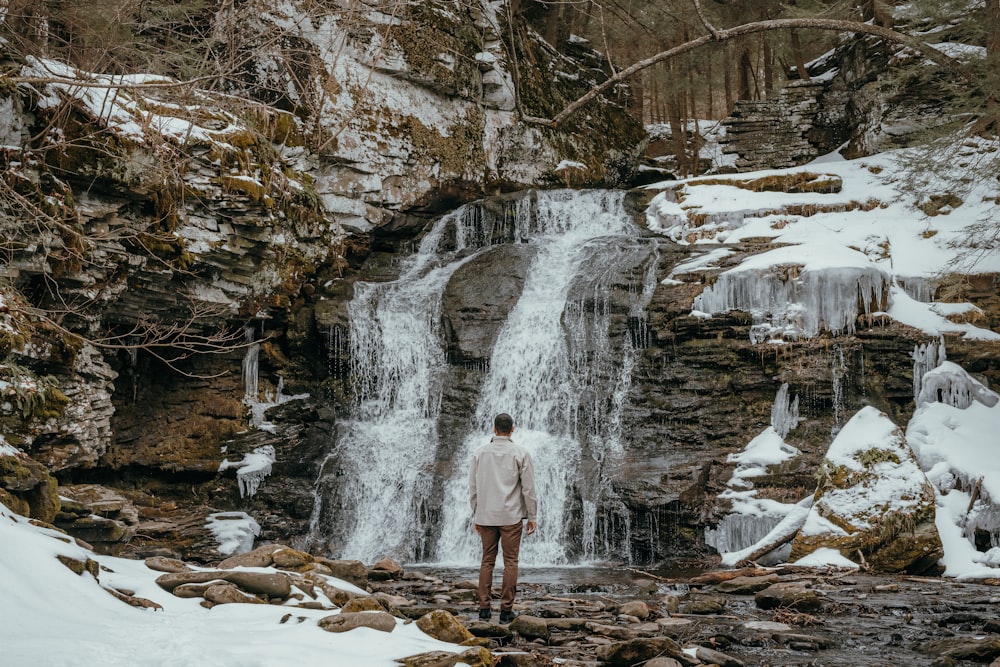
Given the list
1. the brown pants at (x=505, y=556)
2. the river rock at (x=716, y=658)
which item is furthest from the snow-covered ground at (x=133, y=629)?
the river rock at (x=716, y=658)

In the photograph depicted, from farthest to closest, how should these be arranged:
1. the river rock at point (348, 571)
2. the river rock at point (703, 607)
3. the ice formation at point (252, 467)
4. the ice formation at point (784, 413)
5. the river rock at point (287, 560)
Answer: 1. the ice formation at point (252, 467)
2. the ice formation at point (784, 413)
3. the river rock at point (348, 571)
4. the river rock at point (703, 607)
5. the river rock at point (287, 560)

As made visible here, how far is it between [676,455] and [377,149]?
9.28 m

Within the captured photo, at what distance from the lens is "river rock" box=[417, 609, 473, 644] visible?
15.9ft

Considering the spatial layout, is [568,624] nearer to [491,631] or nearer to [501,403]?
[491,631]

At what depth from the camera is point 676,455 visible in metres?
12.6

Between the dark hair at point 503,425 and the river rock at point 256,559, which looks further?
the river rock at point 256,559

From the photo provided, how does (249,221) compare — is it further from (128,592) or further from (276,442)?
(128,592)

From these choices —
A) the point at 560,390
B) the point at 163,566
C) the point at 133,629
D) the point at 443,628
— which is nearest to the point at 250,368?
the point at 560,390

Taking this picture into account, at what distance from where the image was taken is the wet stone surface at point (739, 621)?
17.0ft

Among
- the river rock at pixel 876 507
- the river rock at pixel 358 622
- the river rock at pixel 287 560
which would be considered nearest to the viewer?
the river rock at pixel 358 622

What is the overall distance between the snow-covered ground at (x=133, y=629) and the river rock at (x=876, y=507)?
675 cm

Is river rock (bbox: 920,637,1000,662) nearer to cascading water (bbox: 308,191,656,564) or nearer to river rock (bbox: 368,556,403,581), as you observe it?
river rock (bbox: 368,556,403,581)

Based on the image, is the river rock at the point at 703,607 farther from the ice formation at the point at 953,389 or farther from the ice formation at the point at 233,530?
the ice formation at the point at 233,530

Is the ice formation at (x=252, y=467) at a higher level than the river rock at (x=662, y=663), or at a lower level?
higher
